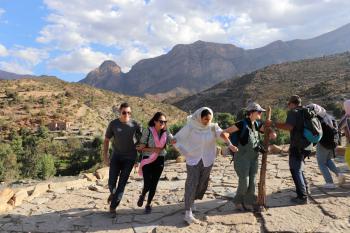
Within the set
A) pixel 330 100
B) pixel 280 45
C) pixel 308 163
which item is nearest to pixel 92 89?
pixel 330 100

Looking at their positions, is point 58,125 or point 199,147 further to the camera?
point 58,125

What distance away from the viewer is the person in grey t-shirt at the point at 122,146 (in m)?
6.04

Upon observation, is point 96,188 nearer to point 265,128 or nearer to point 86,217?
point 86,217

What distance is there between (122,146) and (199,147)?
3.85 ft

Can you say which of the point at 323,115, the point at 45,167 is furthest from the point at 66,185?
the point at 45,167

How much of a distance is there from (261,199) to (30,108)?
41194mm

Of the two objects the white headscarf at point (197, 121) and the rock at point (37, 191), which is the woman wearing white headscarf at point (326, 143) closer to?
the white headscarf at point (197, 121)

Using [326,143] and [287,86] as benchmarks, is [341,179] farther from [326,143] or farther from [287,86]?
[287,86]

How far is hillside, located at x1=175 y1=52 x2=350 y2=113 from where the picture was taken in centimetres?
3856

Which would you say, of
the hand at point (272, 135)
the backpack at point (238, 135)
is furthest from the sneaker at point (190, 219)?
the hand at point (272, 135)

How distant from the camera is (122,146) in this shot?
6.07 m

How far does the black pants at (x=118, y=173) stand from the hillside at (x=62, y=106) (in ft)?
110

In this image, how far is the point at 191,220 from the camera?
5684 mm

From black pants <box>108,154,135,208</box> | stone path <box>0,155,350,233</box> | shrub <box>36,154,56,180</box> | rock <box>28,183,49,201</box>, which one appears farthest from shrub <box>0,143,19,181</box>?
black pants <box>108,154,135,208</box>
